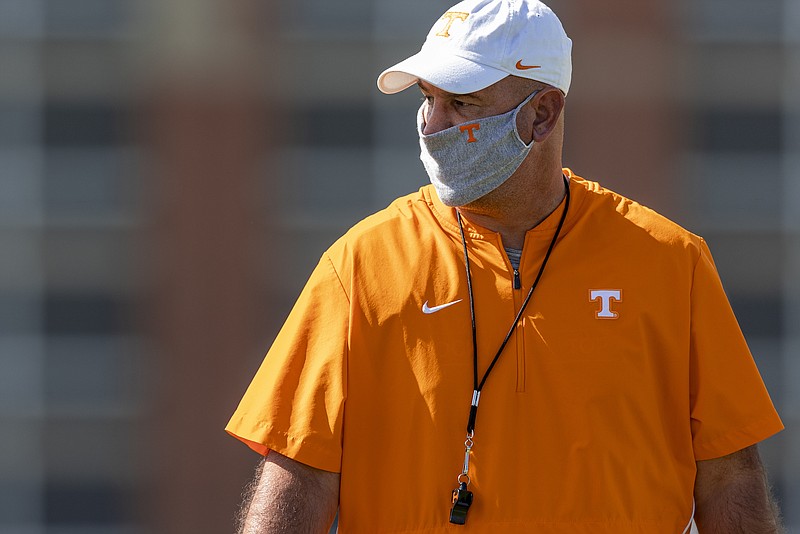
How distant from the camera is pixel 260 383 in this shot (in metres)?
2.79

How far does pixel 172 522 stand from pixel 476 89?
9.15m

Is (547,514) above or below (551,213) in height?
below

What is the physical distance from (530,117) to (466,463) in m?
0.83

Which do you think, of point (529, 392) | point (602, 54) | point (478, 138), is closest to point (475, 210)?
point (478, 138)

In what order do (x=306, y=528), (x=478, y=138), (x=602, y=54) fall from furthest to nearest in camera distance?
1. (x=602, y=54)
2. (x=478, y=138)
3. (x=306, y=528)

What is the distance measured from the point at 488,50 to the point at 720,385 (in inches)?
36.5

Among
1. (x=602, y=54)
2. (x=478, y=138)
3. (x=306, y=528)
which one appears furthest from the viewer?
(x=602, y=54)

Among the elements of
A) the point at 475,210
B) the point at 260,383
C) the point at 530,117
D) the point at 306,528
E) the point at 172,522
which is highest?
the point at 530,117

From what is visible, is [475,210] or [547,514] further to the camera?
[475,210]

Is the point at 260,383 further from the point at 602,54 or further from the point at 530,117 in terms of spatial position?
the point at 602,54

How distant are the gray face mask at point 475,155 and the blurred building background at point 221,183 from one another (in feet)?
27.0

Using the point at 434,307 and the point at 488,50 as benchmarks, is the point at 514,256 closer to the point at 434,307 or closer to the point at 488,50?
the point at 434,307

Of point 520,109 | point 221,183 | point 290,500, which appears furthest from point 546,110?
point 221,183

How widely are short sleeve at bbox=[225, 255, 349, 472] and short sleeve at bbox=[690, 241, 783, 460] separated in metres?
0.80
